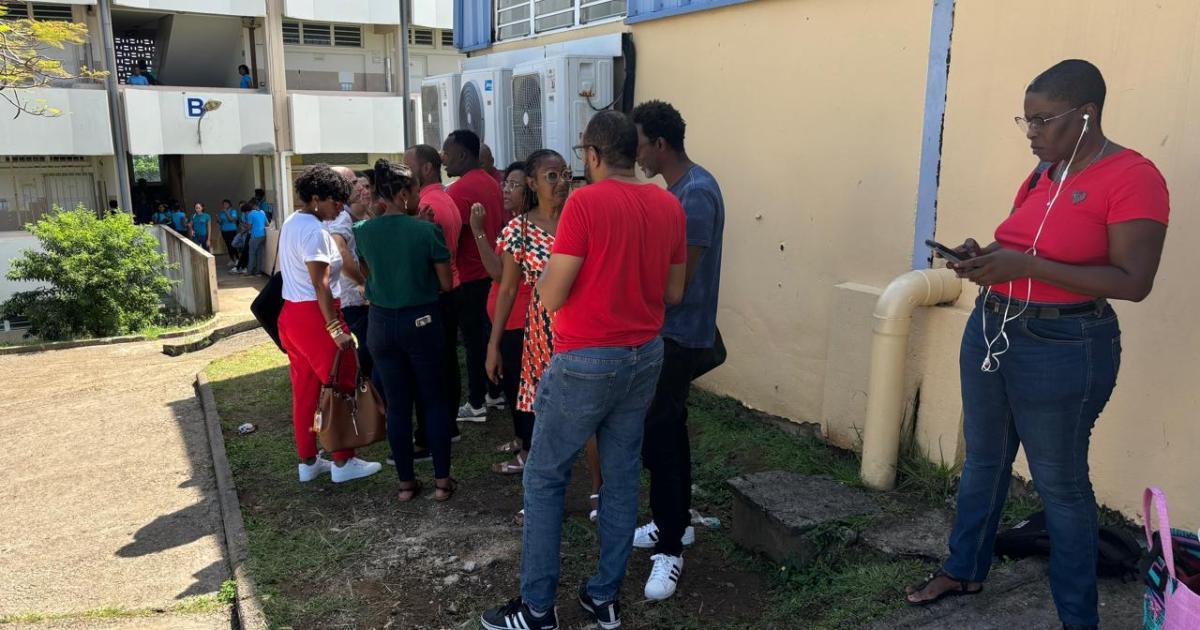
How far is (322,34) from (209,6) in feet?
11.9

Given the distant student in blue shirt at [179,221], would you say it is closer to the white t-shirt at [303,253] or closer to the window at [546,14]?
the window at [546,14]

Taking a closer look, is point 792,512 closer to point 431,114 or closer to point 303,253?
point 303,253

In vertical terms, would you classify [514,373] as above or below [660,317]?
below

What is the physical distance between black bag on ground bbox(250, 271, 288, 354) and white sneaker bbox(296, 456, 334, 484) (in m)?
0.72

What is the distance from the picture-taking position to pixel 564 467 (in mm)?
3123

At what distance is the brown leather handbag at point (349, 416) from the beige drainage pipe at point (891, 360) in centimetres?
267

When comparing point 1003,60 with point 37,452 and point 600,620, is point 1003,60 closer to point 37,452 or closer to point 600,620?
point 600,620

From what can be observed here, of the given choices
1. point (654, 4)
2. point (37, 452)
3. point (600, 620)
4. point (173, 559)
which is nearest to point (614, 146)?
point (600, 620)

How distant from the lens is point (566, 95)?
6512mm

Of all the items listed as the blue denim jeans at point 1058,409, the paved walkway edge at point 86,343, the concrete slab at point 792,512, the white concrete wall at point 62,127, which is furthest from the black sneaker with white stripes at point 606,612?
the white concrete wall at point 62,127

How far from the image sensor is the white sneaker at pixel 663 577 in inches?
140

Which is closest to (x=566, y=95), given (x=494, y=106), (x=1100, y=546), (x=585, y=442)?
(x=494, y=106)

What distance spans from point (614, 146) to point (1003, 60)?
6.85 ft

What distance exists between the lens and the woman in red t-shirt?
250 centimetres
